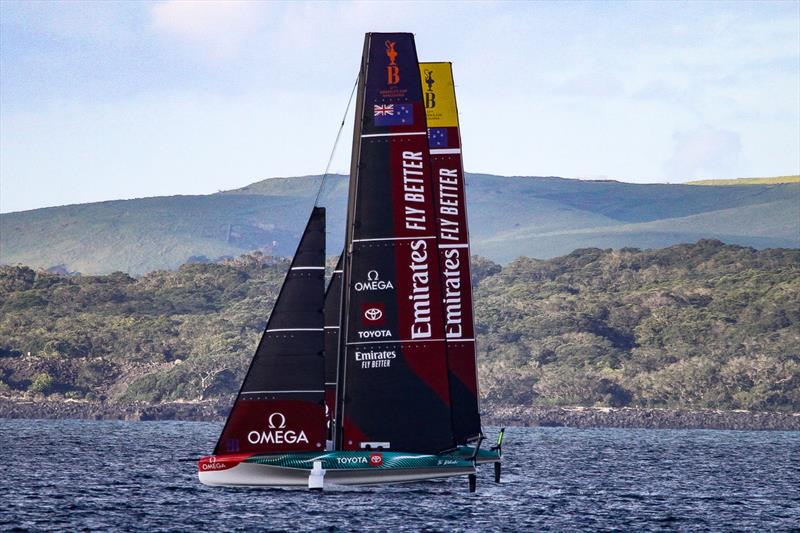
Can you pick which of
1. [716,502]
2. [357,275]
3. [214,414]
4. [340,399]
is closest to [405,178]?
[357,275]

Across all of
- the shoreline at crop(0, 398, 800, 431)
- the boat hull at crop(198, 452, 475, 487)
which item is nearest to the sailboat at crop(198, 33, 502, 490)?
the boat hull at crop(198, 452, 475, 487)

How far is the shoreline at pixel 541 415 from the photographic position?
569 feet

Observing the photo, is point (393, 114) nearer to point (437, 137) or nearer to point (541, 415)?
point (437, 137)

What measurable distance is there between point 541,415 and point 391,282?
133048 mm

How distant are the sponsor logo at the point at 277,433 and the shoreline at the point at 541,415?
5108 inches

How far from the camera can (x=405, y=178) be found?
48.3m

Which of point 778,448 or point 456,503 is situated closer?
point 456,503

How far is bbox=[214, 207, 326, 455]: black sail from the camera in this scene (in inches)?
Result: 1897

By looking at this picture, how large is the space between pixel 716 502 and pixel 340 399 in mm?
19840

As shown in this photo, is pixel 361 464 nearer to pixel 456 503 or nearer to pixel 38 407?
pixel 456 503

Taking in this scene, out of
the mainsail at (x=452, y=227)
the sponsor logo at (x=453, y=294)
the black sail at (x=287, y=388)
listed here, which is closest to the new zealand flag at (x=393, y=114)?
the black sail at (x=287, y=388)

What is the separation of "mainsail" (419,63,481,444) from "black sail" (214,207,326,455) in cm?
1006

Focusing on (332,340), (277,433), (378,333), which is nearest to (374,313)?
(378,333)

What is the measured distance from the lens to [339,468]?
47.4 m
